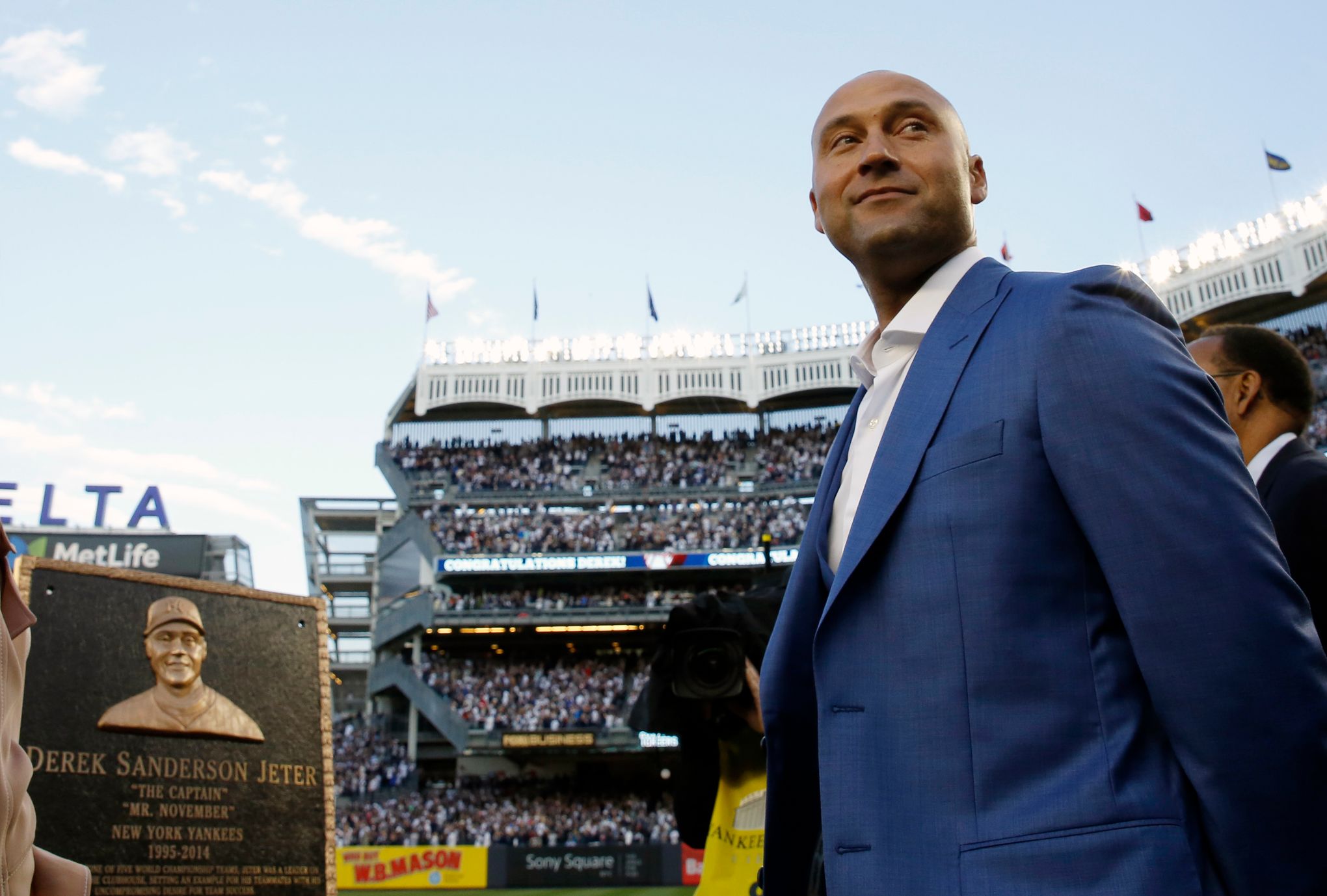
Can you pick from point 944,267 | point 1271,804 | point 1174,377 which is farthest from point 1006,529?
point 944,267

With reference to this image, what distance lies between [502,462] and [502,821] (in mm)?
19637

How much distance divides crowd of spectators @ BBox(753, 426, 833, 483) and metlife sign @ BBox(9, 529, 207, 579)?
26901mm

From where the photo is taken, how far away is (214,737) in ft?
18.2

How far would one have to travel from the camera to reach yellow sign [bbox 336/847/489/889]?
28.8 metres

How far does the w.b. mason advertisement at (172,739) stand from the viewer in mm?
5012

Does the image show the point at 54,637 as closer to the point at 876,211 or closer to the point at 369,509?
the point at 876,211

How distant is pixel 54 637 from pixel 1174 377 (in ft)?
18.6

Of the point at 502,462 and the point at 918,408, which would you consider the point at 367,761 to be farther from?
the point at 918,408

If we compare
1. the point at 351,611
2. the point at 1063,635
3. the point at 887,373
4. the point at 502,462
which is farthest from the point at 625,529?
the point at 1063,635

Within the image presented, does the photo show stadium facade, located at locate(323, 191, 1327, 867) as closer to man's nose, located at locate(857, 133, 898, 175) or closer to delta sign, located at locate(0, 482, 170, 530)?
delta sign, located at locate(0, 482, 170, 530)

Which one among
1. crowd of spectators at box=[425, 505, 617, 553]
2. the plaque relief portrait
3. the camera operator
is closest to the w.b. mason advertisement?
the plaque relief portrait

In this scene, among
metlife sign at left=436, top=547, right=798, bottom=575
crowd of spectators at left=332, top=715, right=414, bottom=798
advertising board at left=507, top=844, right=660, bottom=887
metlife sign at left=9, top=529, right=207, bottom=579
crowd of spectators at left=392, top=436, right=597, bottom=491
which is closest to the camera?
advertising board at left=507, top=844, right=660, bottom=887

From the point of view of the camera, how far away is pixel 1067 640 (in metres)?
1.55

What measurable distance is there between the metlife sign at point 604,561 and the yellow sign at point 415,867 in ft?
45.3
